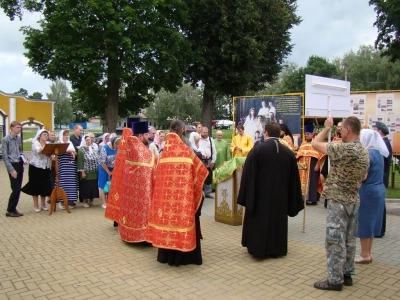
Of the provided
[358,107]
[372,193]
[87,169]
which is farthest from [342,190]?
[358,107]

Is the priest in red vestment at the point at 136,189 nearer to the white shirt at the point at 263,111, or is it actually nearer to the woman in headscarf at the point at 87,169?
the woman in headscarf at the point at 87,169

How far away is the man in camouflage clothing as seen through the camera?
4.44 m

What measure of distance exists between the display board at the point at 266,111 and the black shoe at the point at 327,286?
999 cm

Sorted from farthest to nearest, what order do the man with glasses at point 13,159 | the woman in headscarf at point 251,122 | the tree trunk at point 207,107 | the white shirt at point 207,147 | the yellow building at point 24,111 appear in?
1. the tree trunk at point 207,107
2. the yellow building at point 24,111
3. the woman in headscarf at point 251,122
4. the white shirt at point 207,147
5. the man with glasses at point 13,159

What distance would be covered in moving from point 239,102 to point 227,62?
10.1 meters

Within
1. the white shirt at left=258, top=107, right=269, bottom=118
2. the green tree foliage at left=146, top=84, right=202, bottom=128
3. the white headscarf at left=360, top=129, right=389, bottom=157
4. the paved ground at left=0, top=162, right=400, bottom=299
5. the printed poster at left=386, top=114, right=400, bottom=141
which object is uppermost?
the green tree foliage at left=146, top=84, right=202, bottom=128

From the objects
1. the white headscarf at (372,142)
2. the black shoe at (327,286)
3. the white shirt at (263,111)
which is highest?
the white shirt at (263,111)

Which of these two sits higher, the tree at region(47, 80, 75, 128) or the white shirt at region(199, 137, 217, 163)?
the tree at region(47, 80, 75, 128)

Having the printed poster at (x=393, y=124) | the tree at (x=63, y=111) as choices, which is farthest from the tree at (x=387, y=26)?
the tree at (x=63, y=111)

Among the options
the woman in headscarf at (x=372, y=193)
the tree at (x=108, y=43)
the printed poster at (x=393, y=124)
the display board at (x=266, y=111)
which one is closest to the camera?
the woman in headscarf at (x=372, y=193)

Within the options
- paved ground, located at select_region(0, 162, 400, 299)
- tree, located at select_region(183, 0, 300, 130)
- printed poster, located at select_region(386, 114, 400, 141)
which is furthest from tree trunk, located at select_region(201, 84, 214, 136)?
paved ground, located at select_region(0, 162, 400, 299)

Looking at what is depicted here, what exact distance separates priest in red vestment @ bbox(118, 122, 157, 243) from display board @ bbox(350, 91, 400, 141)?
9.12 metres

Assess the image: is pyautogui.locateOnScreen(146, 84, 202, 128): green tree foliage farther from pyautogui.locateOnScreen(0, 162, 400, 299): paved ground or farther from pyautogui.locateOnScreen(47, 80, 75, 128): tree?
pyautogui.locateOnScreen(0, 162, 400, 299): paved ground

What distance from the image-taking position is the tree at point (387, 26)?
26.8m
